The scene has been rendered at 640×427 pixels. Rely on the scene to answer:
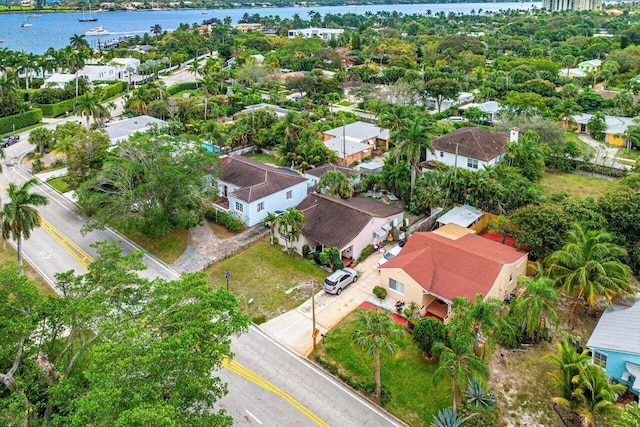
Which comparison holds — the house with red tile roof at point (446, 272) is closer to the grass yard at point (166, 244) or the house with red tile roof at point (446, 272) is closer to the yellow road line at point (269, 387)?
the yellow road line at point (269, 387)

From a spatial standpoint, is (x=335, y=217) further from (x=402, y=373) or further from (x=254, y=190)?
(x=402, y=373)

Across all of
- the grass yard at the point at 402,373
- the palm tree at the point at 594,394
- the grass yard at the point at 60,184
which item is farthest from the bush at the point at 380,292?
the grass yard at the point at 60,184

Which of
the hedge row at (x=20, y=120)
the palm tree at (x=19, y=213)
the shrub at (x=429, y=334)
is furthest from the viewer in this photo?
the hedge row at (x=20, y=120)

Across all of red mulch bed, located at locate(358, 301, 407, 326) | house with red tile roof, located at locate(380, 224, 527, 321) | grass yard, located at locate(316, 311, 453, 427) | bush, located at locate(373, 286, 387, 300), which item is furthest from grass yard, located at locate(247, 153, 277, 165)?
grass yard, located at locate(316, 311, 453, 427)

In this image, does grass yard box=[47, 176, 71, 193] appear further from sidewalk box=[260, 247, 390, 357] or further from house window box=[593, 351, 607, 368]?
house window box=[593, 351, 607, 368]

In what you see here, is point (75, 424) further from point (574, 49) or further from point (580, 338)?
point (574, 49)

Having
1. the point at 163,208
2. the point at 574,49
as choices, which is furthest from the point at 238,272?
the point at 574,49
